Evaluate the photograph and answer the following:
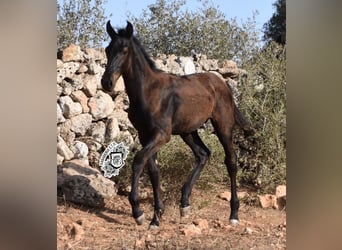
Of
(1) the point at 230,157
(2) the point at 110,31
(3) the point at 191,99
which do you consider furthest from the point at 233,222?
(2) the point at 110,31

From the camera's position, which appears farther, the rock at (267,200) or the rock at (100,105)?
the rock at (267,200)

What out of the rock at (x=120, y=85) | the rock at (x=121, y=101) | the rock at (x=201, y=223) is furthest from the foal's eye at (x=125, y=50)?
the rock at (x=201, y=223)

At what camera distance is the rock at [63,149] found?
3.41 meters

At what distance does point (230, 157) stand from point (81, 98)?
109 cm

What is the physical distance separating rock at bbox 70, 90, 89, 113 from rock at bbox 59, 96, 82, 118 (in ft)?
0.09

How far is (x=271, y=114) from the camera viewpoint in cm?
407

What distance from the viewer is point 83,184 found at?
353 cm

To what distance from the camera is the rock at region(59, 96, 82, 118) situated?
11.6ft

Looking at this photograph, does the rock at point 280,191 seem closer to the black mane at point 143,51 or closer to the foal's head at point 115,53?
the black mane at point 143,51

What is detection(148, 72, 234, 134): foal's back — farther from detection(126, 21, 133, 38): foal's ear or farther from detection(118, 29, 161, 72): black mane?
detection(126, 21, 133, 38): foal's ear

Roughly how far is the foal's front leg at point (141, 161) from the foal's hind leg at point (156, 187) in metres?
0.07

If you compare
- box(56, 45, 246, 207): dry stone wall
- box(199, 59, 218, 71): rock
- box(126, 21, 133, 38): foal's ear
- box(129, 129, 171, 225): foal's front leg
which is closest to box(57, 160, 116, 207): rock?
box(56, 45, 246, 207): dry stone wall
